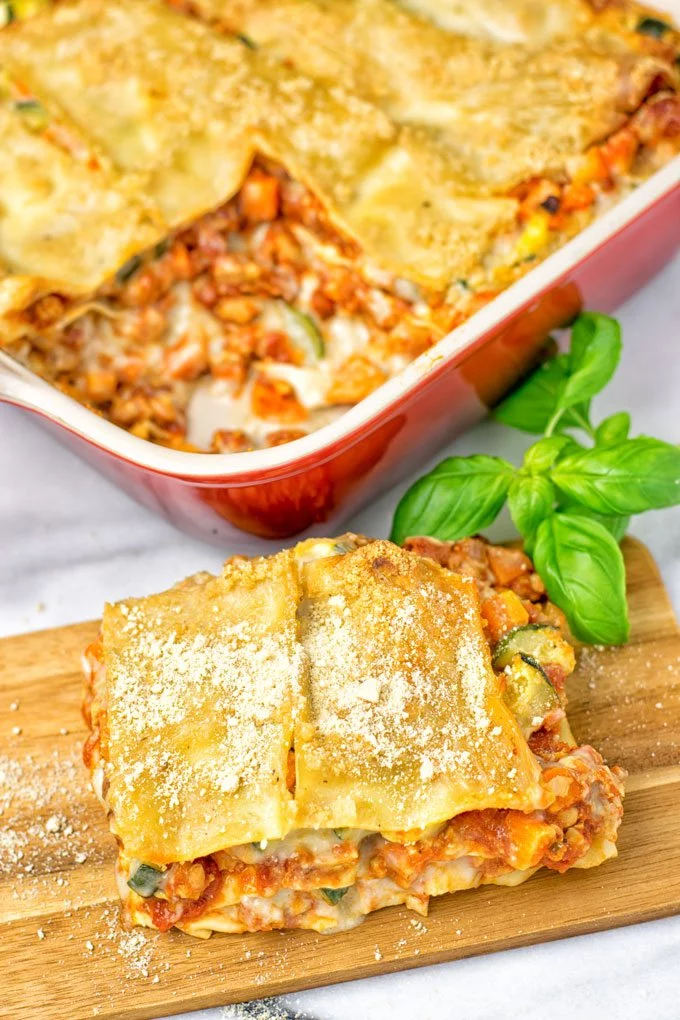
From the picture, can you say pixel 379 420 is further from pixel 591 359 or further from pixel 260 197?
pixel 260 197

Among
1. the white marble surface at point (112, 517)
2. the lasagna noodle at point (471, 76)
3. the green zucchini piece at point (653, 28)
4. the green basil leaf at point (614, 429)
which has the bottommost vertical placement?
the white marble surface at point (112, 517)

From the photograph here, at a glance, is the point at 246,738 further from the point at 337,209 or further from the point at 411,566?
the point at 337,209

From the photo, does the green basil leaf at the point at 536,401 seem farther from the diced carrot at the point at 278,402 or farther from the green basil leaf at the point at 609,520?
the diced carrot at the point at 278,402

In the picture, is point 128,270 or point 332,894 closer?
point 332,894

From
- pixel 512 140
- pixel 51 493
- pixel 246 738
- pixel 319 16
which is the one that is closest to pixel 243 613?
pixel 246 738

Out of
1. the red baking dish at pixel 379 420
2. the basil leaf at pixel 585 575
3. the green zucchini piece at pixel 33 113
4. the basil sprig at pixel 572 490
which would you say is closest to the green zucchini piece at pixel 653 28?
the red baking dish at pixel 379 420

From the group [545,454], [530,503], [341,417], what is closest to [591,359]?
[545,454]

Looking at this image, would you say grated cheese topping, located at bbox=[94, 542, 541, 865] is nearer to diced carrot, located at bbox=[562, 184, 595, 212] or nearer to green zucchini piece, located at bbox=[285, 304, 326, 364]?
green zucchini piece, located at bbox=[285, 304, 326, 364]
